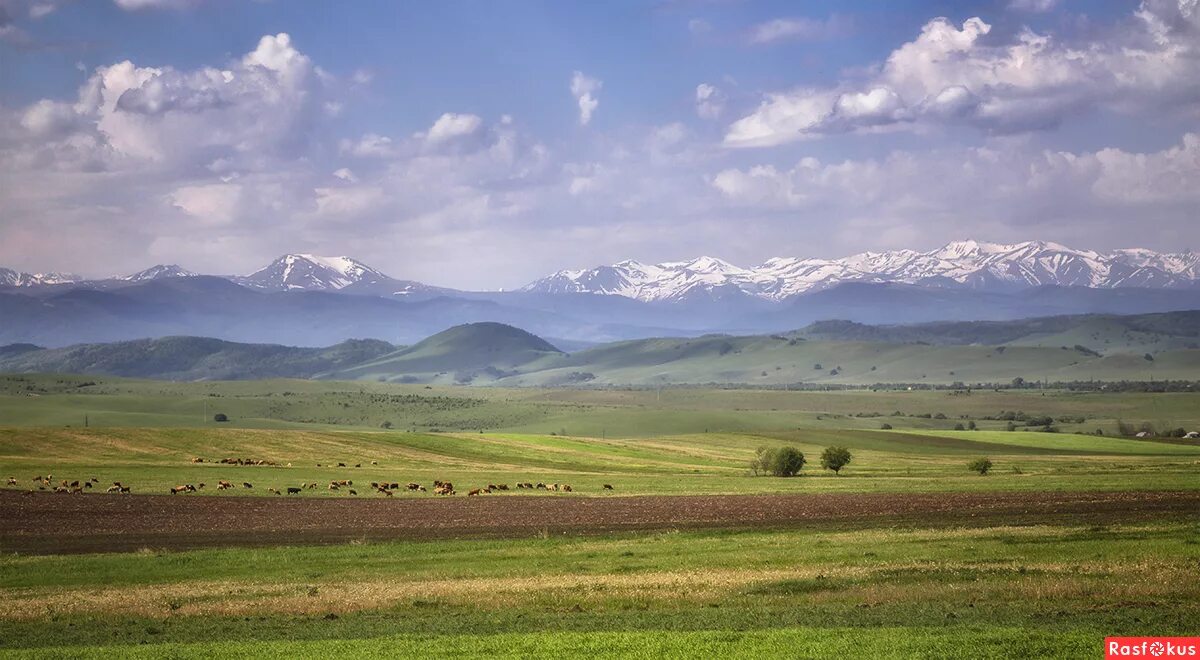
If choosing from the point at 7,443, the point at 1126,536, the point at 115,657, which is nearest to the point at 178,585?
the point at 115,657

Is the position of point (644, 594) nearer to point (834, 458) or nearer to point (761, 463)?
point (761, 463)

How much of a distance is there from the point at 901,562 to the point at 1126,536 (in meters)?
10.6

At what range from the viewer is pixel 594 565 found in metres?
39.5

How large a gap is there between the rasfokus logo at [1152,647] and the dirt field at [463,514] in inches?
1074

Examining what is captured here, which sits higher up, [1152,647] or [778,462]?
[1152,647]

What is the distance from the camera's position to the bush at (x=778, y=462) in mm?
97688

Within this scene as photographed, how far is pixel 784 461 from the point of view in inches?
3844

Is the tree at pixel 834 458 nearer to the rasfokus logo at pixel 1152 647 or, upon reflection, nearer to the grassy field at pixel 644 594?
the grassy field at pixel 644 594

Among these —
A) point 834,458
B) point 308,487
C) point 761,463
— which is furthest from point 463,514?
point 834,458

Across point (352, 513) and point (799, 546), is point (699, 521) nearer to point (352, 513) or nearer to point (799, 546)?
point (799, 546)

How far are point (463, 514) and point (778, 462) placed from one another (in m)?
45.3

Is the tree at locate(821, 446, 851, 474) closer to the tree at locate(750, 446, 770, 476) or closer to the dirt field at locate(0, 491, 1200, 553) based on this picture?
the tree at locate(750, 446, 770, 476)

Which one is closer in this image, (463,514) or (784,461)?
(463,514)

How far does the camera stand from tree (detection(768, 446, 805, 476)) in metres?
97.6
